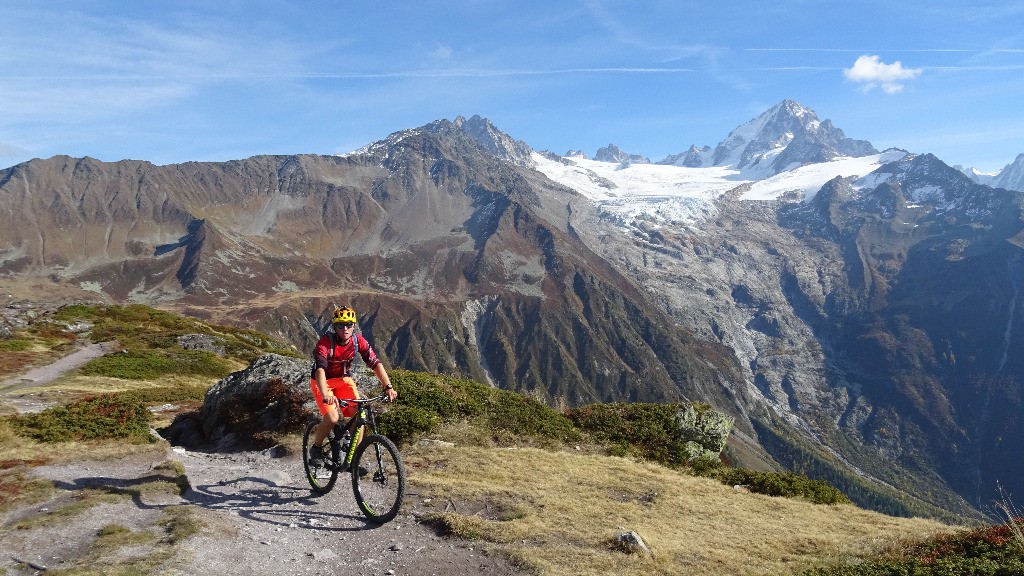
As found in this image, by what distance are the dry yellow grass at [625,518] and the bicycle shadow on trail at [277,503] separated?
2.13m

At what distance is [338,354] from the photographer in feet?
43.3

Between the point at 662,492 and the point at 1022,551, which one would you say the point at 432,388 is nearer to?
the point at 662,492

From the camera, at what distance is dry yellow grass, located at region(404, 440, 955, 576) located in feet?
36.1

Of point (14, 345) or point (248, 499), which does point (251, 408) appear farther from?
point (14, 345)

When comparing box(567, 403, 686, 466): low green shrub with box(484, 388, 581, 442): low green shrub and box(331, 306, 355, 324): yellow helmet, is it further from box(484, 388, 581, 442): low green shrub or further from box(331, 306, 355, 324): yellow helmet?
box(331, 306, 355, 324): yellow helmet

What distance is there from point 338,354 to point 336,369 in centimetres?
36

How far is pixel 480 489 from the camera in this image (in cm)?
1519

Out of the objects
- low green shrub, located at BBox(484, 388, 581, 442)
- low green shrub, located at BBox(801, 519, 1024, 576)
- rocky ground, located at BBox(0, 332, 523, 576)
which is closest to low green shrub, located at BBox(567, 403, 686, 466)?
low green shrub, located at BBox(484, 388, 581, 442)

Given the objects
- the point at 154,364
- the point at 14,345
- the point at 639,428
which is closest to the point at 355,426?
the point at 639,428

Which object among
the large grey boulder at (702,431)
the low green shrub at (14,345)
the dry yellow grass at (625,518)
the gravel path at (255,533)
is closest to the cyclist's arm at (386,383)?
the gravel path at (255,533)

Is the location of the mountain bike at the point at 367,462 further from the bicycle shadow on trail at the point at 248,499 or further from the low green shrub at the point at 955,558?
the low green shrub at the point at 955,558

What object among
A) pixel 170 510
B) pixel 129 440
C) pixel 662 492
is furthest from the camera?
pixel 129 440

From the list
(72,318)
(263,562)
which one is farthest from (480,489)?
(72,318)

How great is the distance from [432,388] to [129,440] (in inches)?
429
